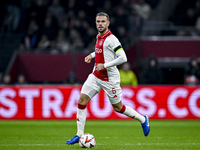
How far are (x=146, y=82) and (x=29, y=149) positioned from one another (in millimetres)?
A: 7310

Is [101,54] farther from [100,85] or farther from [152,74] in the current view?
[152,74]

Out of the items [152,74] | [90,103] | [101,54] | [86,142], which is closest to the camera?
[86,142]

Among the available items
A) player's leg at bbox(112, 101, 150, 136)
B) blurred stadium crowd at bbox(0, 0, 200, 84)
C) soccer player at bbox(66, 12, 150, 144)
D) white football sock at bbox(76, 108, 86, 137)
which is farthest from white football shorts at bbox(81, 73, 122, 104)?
blurred stadium crowd at bbox(0, 0, 200, 84)

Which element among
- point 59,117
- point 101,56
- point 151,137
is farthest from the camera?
point 59,117

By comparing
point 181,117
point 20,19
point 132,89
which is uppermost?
point 20,19

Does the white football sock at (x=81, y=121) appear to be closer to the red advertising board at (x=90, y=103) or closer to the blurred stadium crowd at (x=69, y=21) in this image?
the red advertising board at (x=90, y=103)

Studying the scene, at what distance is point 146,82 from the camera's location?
12.3 metres

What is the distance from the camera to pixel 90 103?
1176 centimetres

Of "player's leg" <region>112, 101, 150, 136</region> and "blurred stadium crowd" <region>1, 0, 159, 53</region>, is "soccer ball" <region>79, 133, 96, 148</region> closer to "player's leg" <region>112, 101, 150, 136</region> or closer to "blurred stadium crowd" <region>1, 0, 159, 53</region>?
"player's leg" <region>112, 101, 150, 136</region>

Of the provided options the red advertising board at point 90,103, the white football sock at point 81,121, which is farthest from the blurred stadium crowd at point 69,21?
the white football sock at point 81,121

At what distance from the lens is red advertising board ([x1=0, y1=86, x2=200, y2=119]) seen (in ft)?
38.5

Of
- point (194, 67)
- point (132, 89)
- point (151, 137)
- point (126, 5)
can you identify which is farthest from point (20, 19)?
point (151, 137)

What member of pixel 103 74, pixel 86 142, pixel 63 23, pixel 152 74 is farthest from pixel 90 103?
pixel 86 142

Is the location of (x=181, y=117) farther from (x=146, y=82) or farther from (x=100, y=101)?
(x=100, y=101)
